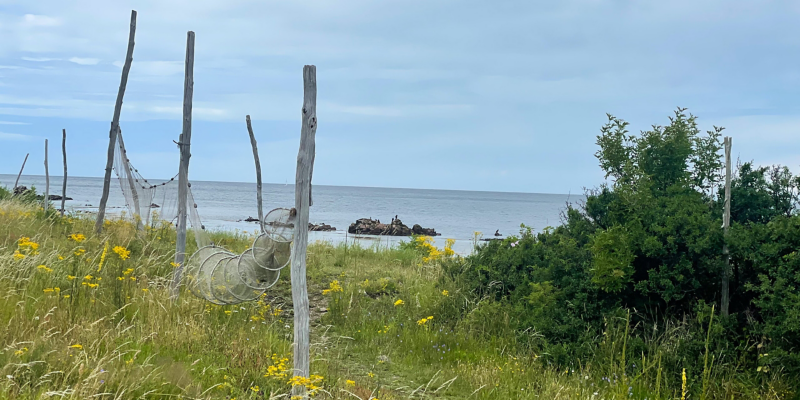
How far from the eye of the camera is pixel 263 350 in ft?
18.1

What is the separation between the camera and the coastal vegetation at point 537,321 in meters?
4.69

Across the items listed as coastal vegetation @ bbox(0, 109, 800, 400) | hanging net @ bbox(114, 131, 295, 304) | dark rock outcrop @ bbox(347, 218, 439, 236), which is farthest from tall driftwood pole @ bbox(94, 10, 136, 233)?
dark rock outcrop @ bbox(347, 218, 439, 236)

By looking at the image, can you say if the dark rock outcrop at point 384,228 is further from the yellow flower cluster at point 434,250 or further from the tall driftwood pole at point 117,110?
the tall driftwood pole at point 117,110

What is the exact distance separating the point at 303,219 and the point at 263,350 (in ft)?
5.70

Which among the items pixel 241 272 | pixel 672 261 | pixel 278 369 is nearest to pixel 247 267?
pixel 241 272

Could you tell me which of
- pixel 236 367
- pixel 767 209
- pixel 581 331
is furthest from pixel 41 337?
pixel 767 209

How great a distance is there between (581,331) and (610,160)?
270 cm

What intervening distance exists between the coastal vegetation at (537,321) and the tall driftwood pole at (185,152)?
0.69 m

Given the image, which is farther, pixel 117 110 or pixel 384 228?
pixel 384 228

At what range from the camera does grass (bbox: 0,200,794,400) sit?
417 centimetres

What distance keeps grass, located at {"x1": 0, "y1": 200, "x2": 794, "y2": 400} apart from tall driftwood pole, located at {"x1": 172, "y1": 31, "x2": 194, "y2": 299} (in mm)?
573

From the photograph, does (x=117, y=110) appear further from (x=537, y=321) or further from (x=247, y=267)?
(x=537, y=321)

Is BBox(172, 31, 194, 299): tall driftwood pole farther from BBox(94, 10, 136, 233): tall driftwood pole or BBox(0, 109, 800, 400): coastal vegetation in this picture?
BBox(94, 10, 136, 233): tall driftwood pole

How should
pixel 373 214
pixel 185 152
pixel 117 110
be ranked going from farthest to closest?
pixel 373 214 < pixel 117 110 < pixel 185 152
